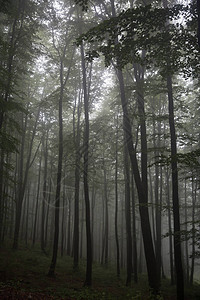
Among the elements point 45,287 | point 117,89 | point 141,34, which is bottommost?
point 45,287

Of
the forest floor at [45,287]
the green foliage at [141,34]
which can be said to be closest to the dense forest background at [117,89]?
the green foliage at [141,34]

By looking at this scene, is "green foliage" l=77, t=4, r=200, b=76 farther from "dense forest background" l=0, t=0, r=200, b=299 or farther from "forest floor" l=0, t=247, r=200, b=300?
"forest floor" l=0, t=247, r=200, b=300

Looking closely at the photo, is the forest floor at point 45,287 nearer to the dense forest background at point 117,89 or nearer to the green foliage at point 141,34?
the dense forest background at point 117,89

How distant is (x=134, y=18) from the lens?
5.46m

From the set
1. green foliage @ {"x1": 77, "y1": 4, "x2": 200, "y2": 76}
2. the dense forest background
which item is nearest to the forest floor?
the dense forest background

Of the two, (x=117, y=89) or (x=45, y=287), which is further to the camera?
(x=117, y=89)

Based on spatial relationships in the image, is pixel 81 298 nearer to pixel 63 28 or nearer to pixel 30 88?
pixel 63 28

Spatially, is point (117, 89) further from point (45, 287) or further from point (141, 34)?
point (45, 287)

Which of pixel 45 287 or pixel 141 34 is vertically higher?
pixel 141 34

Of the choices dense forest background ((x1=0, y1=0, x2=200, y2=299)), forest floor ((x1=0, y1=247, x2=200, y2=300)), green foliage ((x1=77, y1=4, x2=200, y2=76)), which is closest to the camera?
green foliage ((x1=77, y1=4, x2=200, y2=76))

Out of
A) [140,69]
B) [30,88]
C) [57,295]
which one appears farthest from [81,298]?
Answer: [30,88]

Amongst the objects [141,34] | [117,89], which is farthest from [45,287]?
[117,89]

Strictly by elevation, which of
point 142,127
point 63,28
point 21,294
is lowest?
point 21,294

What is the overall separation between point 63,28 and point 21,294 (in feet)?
48.8
